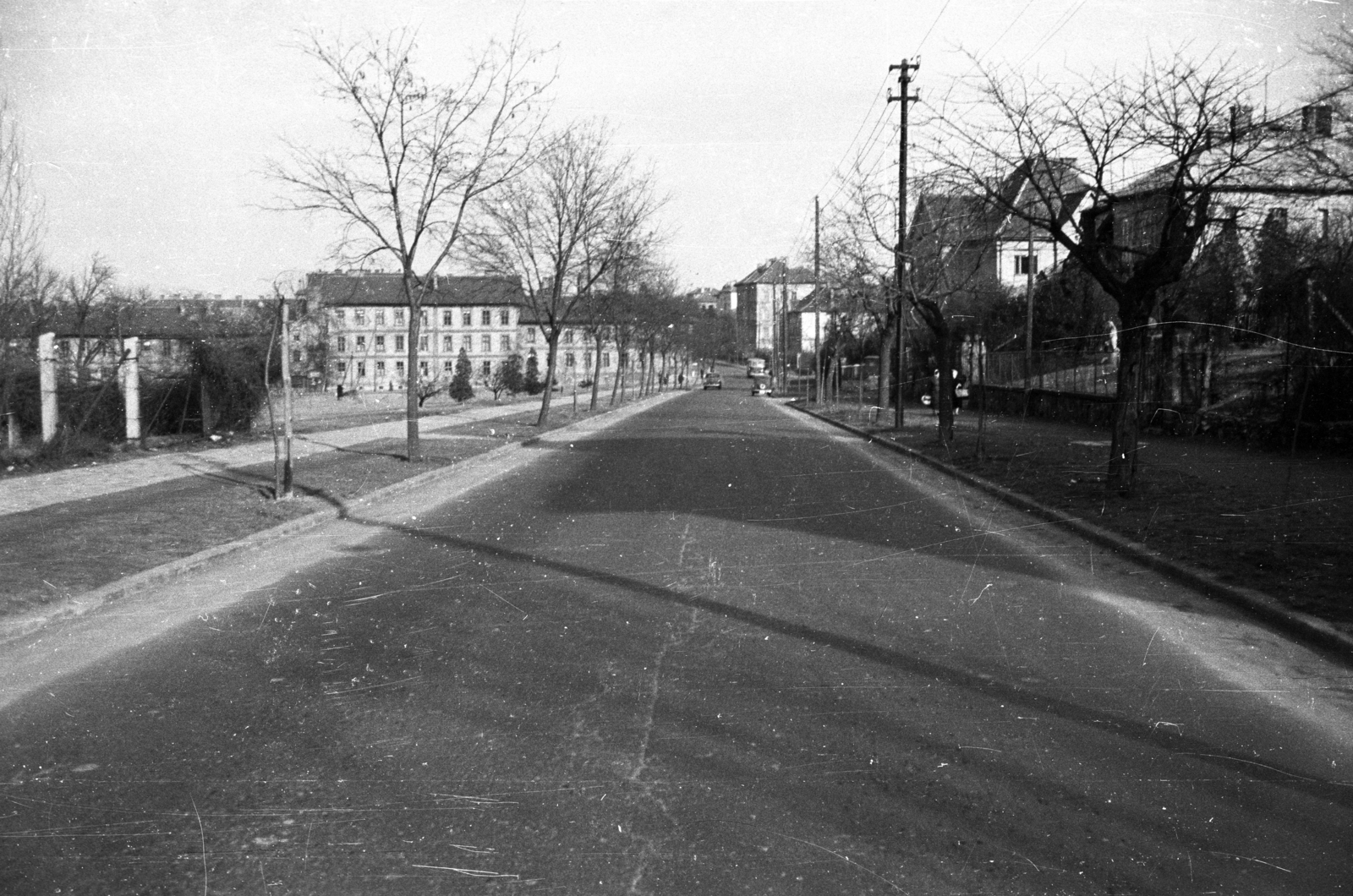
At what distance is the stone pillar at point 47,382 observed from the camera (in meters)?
17.0

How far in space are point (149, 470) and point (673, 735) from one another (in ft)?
46.7

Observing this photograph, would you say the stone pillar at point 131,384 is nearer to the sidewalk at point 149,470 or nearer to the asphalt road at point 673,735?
the sidewalk at point 149,470

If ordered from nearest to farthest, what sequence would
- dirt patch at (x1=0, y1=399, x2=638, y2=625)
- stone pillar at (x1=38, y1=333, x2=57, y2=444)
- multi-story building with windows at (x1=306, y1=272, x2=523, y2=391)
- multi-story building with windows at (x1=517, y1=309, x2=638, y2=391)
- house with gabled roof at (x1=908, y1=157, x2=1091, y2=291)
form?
dirt patch at (x1=0, y1=399, x2=638, y2=625), house with gabled roof at (x1=908, y1=157, x2=1091, y2=291), stone pillar at (x1=38, y1=333, x2=57, y2=444), multi-story building with windows at (x1=517, y1=309, x2=638, y2=391), multi-story building with windows at (x1=306, y1=272, x2=523, y2=391)

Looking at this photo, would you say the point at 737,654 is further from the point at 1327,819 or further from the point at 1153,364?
the point at 1153,364

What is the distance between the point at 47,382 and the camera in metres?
17.1

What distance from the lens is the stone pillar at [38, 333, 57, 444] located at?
1698 centimetres

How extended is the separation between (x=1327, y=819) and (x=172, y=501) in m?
12.1

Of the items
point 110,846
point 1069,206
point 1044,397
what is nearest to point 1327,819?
point 110,846

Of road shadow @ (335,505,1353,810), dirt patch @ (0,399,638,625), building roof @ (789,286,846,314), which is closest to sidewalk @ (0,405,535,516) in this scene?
dirt patch @ (0,399,638,625)

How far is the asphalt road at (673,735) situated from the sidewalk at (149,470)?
5.42m

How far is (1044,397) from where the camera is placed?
31312 millimetres

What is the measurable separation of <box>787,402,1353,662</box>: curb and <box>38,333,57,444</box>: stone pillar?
1423 centimetres

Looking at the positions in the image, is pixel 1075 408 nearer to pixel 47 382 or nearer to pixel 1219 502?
pixel 1219 502

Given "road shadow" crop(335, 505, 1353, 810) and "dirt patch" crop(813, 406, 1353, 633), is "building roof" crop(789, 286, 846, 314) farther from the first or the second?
"road shadow" crop(335, 505, 1353, 810)
